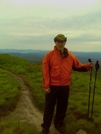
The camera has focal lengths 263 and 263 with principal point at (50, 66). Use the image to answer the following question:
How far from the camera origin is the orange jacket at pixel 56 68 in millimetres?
9188

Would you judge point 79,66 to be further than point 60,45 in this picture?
Yes

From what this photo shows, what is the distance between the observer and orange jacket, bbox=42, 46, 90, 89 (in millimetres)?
9188

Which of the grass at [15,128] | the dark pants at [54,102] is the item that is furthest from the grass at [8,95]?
the dark pants at [54,102]

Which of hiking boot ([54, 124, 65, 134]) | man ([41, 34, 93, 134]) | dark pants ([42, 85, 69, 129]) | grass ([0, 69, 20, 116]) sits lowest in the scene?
hiking boot ([54, 124, 65, 134])

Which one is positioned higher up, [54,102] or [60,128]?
[54,102]

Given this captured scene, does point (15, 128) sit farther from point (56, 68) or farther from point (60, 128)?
point (56, 68)

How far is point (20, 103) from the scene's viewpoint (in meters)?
13.6

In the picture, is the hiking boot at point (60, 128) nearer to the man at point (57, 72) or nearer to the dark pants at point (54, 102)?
the dark pants at point (54, 102)

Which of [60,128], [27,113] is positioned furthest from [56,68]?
[27,113]

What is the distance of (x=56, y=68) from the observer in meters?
9.21

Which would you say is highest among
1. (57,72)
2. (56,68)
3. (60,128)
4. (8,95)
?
(56,68)

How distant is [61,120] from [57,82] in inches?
74.5

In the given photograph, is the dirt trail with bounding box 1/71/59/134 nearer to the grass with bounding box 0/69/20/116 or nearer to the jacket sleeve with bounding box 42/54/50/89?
the grass with bounding box 0/69/20/116

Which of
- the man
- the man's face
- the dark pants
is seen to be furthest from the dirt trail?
the man's face
